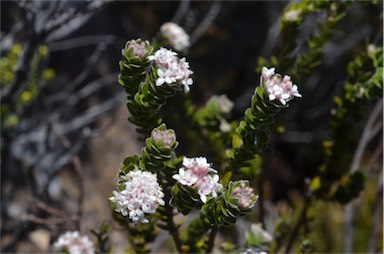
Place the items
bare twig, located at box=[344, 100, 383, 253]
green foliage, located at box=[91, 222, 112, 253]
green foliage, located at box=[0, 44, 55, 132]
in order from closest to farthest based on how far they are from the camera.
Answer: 1. green foliage, located at box=[91, 222, 112, 253]
2. bare twig, located at box=[344, 100, 383, 253]
3. green foliage, located at box=[0, 44, 55, 132]

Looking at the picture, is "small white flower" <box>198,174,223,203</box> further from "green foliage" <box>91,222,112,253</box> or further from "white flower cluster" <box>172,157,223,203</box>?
"green foliage" <box>91,222,112,253</box>

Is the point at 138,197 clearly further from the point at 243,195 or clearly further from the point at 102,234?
the point at 102,234

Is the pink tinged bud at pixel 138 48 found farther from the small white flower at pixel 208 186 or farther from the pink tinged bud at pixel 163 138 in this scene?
the small white flower at pixel 208 186

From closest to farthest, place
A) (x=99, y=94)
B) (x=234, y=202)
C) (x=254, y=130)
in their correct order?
(x=234, y=202)
(x=254, y=130)
(x=99, y=94)

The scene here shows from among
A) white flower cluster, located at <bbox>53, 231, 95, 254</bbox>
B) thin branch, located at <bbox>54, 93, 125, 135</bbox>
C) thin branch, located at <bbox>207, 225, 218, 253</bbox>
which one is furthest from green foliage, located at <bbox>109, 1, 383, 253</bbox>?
thin branch, located at <bbox>54, 93, 125, 135</bbox>

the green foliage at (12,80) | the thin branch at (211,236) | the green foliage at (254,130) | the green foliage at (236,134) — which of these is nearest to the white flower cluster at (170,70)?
the green foliage at (236,134)

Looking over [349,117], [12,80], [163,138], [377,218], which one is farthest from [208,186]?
[12,80]

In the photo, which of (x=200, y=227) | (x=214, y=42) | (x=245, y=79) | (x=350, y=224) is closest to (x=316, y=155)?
(x=245, y=79)

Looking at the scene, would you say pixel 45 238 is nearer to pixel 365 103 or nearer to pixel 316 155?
pixel 365 103
